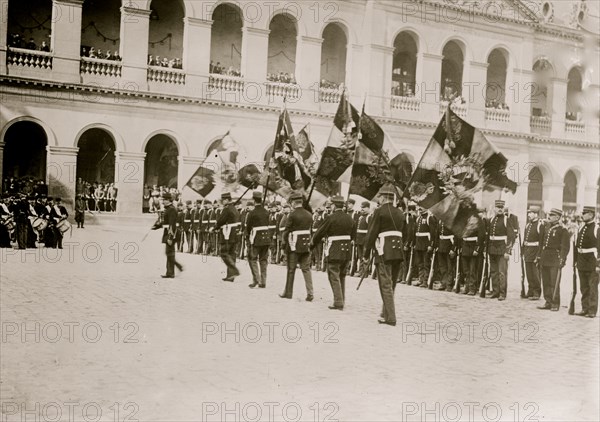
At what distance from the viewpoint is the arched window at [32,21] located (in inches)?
668

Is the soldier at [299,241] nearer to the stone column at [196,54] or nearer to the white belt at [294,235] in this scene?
the white belt at [294,235]

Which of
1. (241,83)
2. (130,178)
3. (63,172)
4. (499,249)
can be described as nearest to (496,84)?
(241,83)

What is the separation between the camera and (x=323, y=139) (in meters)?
18.9

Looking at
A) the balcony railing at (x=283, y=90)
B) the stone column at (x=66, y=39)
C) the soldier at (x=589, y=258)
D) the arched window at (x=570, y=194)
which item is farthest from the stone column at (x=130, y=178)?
the arched window at (x=570, y=194)

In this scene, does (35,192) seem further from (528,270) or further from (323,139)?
(528,270)

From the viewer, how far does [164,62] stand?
1747 centimetres

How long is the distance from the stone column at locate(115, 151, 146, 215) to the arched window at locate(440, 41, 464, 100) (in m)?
8.95

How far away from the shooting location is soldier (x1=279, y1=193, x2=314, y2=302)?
10.8 m

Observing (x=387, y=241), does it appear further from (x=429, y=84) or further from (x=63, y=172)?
(x=429, y=84)

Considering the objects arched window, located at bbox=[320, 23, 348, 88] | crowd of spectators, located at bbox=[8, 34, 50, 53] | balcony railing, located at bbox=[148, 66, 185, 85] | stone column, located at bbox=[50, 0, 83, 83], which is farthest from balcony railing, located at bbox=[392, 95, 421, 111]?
crowd of spectators, located at bbox=[8, 34, 50, 53]

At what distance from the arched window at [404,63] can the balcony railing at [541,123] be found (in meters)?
3.72

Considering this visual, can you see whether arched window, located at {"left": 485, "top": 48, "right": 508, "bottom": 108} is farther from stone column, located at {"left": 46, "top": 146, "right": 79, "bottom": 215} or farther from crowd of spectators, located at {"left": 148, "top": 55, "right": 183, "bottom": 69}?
stone column, located at {"left": 46, "top": 146, "right": 79, "bottom": 215}

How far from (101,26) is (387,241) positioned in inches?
495

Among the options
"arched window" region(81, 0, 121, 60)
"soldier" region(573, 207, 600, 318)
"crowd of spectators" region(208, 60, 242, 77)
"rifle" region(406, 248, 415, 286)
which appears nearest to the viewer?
"soldier" region(573, 207, 600, 318)
